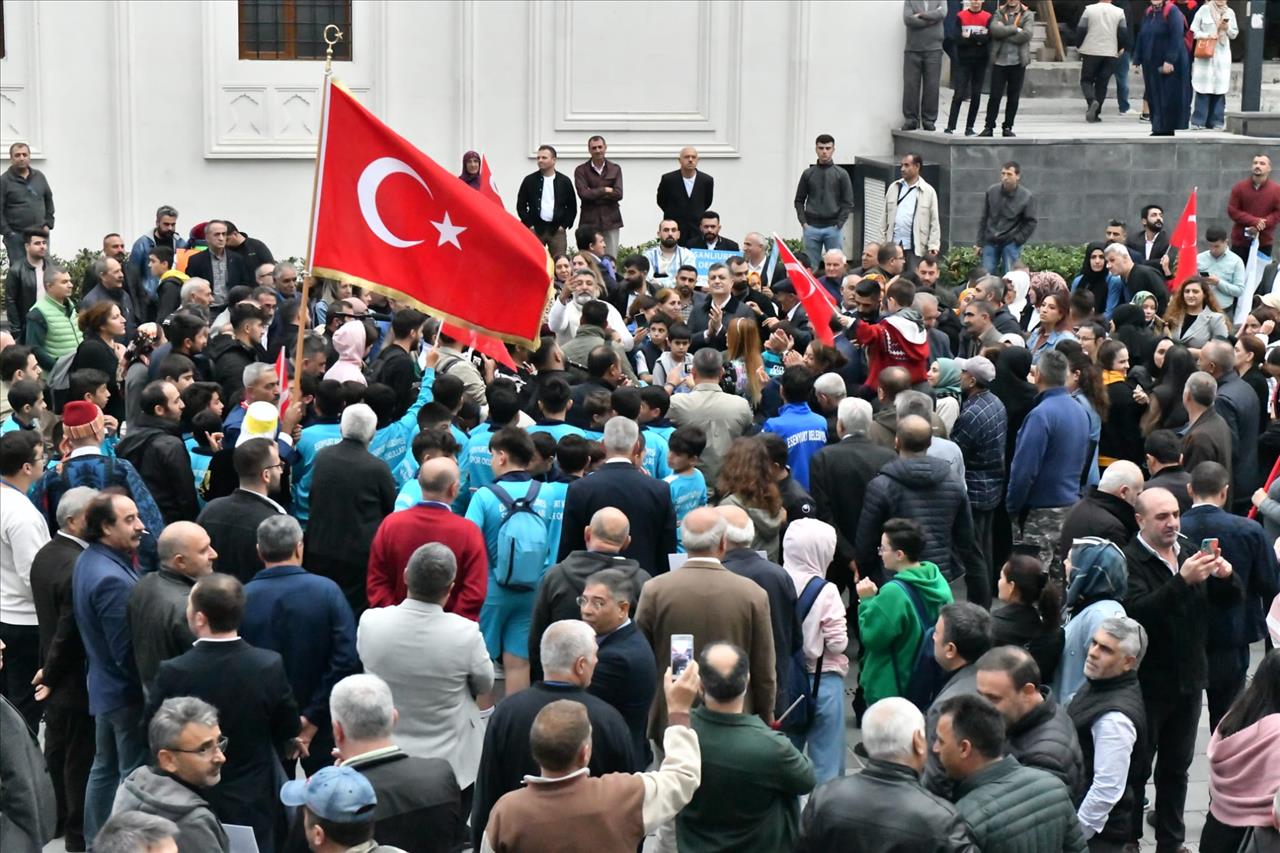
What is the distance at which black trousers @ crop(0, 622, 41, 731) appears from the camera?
8570 mm

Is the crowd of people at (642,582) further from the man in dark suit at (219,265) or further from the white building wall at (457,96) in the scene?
the white building wall at (457,96)

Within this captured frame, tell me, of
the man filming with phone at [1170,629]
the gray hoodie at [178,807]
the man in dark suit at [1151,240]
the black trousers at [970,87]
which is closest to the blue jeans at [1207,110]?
the black trousers at [970,87]

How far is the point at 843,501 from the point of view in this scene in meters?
10.1

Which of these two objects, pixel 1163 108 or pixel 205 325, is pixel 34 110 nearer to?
pixel 205 325

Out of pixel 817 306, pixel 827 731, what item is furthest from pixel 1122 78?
pixel 827 731

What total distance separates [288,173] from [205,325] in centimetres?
1058

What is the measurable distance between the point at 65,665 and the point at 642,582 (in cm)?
251

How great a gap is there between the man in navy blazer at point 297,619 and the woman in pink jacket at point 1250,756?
3409mm

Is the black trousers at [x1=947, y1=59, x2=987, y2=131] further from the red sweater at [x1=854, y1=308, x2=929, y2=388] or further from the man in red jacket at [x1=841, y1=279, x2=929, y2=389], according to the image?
the red sweater at [x1=854, y1=308, x2=929, y2=388]

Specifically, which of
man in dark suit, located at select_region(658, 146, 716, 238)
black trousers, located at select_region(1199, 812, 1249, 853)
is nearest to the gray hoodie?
black trousers, located at select_region(1199, 812, 1249, 853)

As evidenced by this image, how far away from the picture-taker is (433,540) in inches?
332

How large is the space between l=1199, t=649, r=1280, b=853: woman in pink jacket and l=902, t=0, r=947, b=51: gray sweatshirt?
1673 cm

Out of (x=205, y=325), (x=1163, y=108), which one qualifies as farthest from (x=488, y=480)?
(x=1163, y=108)

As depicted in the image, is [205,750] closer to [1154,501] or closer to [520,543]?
[520,543]
